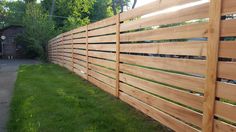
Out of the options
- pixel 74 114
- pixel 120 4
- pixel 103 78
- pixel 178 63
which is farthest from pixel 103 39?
pixel 120 4

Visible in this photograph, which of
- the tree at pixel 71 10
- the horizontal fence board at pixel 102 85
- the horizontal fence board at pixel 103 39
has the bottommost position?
the horizontal fence board at pixel 102 85

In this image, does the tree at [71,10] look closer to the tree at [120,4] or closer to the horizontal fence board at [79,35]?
the tree at [120,4]

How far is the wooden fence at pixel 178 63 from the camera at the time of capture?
7.75 feet

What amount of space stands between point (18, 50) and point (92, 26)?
82.0ft

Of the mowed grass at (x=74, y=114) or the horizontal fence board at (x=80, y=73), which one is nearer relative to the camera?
the mowed grass at (x=74, y=114)

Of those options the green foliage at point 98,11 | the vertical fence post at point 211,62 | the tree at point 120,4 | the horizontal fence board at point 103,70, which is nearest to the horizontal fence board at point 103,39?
the horizontal fence board at point 103,70

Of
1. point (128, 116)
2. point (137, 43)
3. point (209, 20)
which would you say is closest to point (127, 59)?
point (137, 43)

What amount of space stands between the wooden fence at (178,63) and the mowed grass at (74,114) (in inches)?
8.3

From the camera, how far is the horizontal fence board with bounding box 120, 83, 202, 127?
2787mm

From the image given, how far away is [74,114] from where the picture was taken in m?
4.14

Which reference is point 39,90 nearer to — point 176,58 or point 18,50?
point 176,58

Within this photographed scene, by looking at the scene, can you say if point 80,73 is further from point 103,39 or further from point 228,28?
point 228,28

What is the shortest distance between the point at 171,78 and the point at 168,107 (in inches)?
14.5

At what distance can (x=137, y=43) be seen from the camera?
13.8ft
